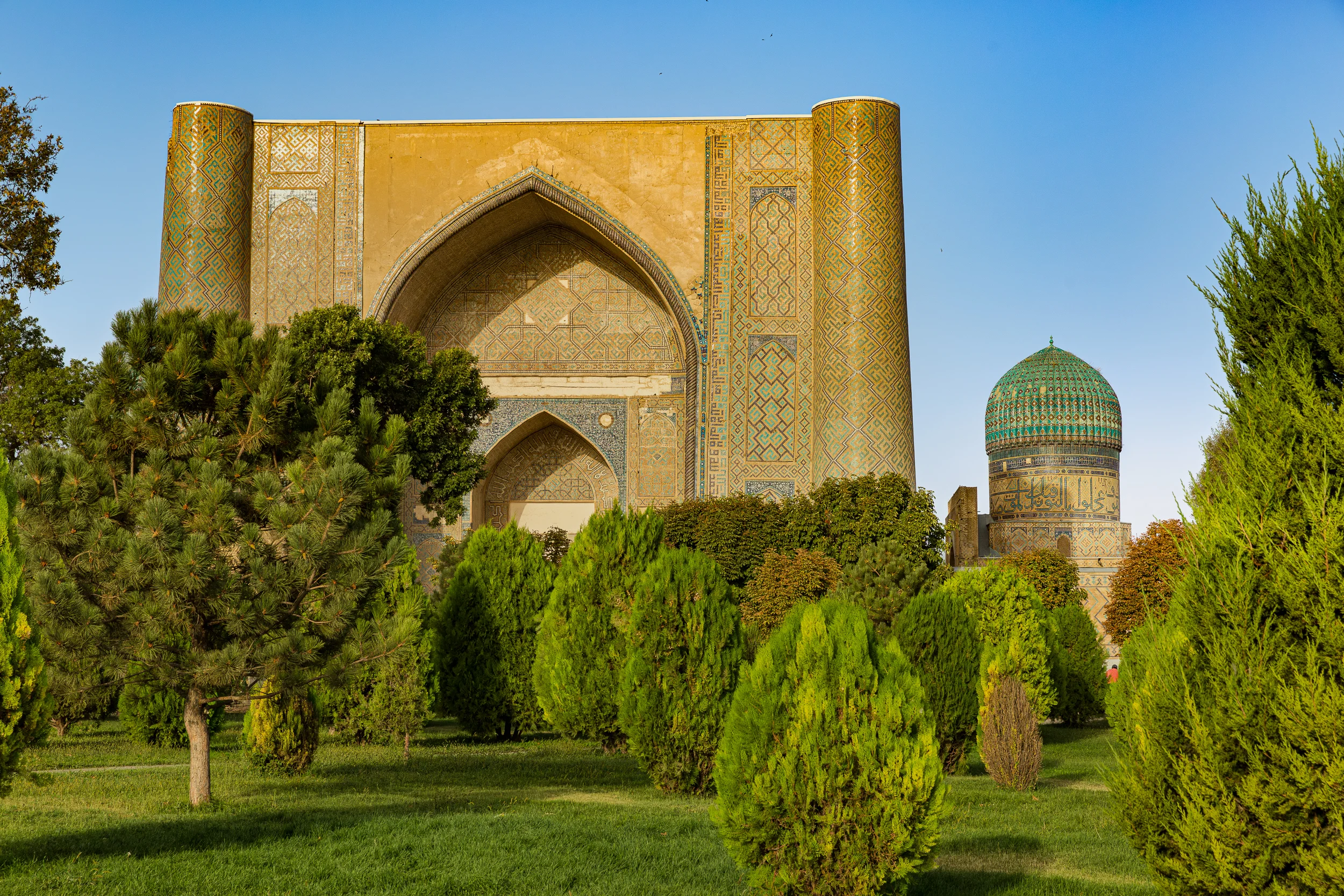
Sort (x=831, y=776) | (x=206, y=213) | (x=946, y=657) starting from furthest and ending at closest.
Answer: (x=206, y=213) → (x=946, y=657) → (x=831, y=776)

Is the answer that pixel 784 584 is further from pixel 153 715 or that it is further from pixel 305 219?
pixel 305 219

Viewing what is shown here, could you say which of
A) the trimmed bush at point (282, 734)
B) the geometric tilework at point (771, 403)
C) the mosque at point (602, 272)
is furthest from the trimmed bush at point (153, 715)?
the geometric tilework at point (771, 403)

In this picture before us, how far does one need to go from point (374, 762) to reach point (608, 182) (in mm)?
11874

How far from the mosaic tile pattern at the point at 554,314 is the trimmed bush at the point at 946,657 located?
11.0m

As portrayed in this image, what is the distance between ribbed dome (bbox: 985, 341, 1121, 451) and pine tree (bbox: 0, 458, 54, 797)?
27.6m

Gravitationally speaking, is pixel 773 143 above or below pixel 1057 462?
above

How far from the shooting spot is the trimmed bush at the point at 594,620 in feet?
33.0

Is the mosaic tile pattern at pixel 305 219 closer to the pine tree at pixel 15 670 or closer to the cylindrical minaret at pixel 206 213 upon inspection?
the cylindrical minaret at pixel 206 213

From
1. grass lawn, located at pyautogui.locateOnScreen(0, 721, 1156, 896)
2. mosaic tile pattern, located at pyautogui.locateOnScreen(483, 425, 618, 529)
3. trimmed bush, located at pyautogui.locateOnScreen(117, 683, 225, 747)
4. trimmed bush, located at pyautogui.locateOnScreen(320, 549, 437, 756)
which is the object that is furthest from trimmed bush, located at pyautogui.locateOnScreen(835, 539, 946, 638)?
mosaic tile pattern, located at pyautogui.locateOnScreen(483, 425, 618, 529)

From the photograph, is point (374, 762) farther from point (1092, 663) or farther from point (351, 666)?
point (1092, 663)

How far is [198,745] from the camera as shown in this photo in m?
6.91

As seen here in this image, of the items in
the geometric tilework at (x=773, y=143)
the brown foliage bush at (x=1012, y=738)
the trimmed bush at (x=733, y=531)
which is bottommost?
the brown foliage bush at (x=1012, y=738)

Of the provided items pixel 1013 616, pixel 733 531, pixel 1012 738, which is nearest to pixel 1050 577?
pixel 733 531

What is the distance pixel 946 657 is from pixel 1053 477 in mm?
21117
